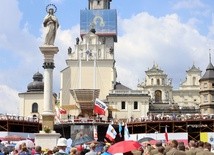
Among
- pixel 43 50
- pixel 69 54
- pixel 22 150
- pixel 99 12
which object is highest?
pixel 99 12

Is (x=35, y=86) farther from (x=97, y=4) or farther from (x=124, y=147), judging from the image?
(x=124, y=147)

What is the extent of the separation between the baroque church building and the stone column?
3912 cm

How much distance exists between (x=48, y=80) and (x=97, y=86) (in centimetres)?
5064

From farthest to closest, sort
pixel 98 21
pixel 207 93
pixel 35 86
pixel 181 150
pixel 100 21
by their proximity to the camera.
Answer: pixel 100 21 < pixel 98 21 < pixel 35 86 < pixel 207 93 < pixel 181 150

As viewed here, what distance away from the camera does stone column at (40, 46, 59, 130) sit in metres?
41.3

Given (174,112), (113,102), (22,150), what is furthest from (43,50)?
(174,112)

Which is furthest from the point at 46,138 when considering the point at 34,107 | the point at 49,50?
the point at 34,107

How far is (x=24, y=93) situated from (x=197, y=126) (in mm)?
44599

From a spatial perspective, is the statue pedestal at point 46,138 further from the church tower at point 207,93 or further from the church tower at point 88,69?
the church tower at point 207,93

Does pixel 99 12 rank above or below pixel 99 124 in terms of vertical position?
above

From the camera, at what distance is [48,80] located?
1645 inches

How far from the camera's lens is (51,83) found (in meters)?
42.0

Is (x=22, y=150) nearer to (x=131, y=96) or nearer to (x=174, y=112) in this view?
(x=131, y=96)

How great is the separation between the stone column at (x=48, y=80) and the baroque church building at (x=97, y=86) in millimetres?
39115
